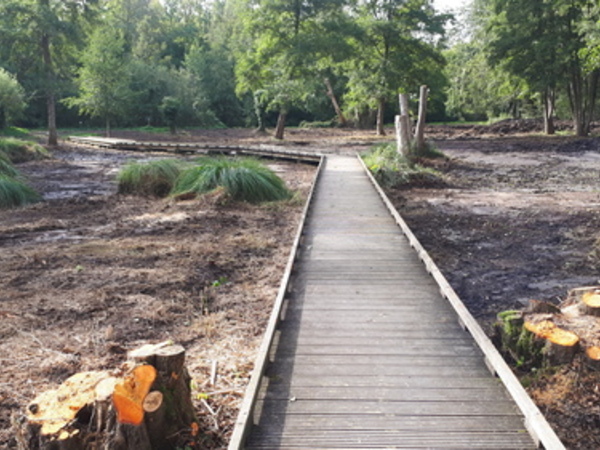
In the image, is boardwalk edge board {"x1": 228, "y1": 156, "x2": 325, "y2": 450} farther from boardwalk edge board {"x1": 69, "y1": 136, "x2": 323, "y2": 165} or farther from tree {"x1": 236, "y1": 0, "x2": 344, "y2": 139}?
tree {"x1": 236, "y1": 0, "x2": 344, "y2": 139}

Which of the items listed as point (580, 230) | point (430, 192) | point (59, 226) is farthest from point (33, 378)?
point (430, 192)

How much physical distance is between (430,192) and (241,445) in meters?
10.9

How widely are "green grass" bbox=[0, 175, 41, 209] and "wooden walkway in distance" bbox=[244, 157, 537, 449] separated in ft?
25.8

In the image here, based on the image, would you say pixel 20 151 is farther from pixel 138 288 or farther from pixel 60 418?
pixel 60 418

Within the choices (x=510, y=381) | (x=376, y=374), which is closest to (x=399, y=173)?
(x=376, y=374)

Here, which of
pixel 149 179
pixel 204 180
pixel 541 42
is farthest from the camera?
pixel 541 42

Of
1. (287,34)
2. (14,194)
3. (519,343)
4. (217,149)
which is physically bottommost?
(519,343)

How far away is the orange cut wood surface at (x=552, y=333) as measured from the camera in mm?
3766

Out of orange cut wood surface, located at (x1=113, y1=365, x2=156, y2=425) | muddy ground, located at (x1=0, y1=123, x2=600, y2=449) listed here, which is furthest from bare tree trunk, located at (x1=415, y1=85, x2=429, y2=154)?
orange cut wood surface, located at (x1=113, y1=365, x2=156, y2=425)

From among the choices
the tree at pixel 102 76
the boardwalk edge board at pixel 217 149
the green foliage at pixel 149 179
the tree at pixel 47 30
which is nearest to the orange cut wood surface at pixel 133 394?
the green foliage at pixel 149 179

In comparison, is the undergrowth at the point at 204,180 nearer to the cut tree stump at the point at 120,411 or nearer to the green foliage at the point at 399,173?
the green foliage at the point at 399,173

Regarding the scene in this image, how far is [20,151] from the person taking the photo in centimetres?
2005

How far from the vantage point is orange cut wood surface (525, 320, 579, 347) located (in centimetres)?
377

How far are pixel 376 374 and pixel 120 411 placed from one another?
1.68m
